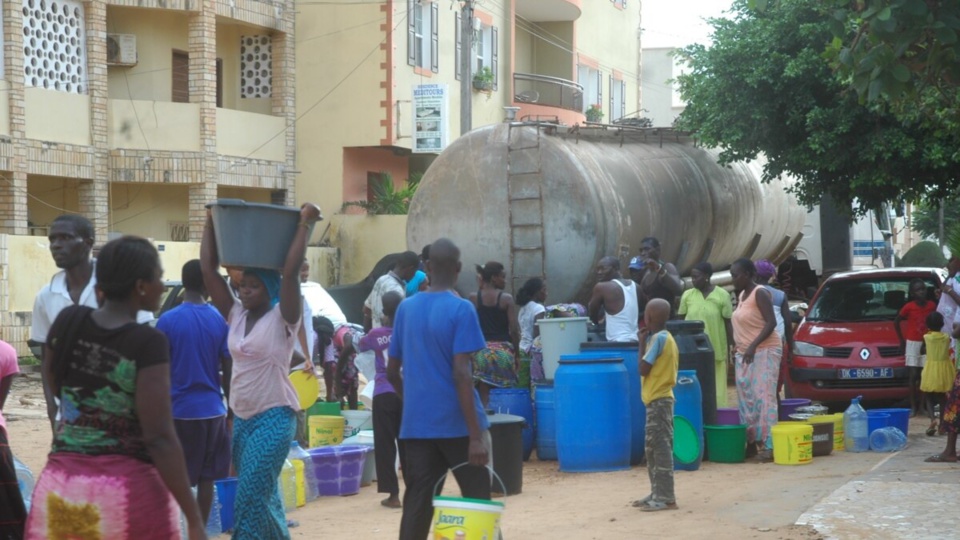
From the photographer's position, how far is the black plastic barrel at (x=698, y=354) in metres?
A: 12.2

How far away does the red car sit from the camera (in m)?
15.0

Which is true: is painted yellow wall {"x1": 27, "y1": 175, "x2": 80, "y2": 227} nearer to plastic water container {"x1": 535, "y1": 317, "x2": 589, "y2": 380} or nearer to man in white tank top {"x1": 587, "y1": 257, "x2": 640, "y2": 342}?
plastic water container {"x1": 535, "y1": 317, "x2": 589, "y2": 380}

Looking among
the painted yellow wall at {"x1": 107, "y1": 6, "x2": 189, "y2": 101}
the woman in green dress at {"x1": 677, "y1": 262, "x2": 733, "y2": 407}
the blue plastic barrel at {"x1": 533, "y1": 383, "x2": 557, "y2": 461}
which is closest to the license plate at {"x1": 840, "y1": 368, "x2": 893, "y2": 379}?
the woman in green dress at {"x1": 677, "y1": 262, "x2": 733, "y2": 407}

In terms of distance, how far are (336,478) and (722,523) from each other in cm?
315

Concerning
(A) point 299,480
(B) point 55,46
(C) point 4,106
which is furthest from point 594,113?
(A) point 299,480

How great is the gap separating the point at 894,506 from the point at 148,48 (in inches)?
811

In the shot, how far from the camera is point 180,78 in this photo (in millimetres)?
27547

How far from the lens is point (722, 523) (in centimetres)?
916

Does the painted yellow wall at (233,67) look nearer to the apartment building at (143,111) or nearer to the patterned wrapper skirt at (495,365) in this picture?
the apartment building at (143,111)

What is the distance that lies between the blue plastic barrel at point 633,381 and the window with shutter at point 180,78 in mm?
17297

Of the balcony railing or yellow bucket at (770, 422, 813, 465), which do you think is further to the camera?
the balcony railing

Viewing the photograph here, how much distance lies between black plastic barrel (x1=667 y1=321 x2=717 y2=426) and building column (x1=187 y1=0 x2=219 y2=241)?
1588 centimetres

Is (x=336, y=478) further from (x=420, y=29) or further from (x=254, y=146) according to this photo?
(x=420, y=29)

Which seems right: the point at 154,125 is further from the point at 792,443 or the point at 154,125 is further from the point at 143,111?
the point at 792,443
